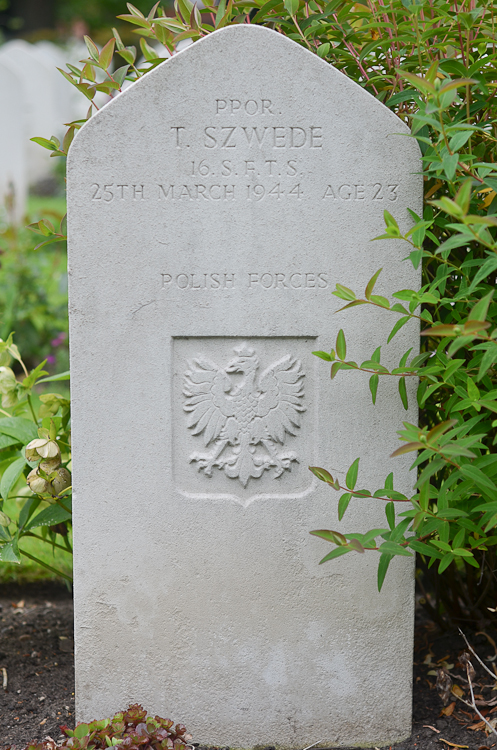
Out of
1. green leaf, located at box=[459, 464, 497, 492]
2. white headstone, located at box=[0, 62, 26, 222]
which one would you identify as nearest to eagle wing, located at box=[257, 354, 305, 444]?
green leaf, located at box=[459, 464, 497, 492]

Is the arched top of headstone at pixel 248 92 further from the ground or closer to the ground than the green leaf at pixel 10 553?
further from the ground

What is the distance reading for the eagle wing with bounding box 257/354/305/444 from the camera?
6.80 ft

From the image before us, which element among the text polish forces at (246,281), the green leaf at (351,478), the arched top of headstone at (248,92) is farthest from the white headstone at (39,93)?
the green leaf at (351,478)

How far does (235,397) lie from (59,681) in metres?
1.21

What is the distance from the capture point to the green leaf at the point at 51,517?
2318 mm

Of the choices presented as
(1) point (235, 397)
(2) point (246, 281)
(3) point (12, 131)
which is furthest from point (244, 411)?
(3) point (12, 131)

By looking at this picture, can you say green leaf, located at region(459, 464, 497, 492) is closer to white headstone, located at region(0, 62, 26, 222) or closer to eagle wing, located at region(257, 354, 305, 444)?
eagle wing, located at region(257, 354, 305, 444)

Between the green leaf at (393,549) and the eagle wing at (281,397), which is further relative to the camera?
the eagle wing at (281,397)

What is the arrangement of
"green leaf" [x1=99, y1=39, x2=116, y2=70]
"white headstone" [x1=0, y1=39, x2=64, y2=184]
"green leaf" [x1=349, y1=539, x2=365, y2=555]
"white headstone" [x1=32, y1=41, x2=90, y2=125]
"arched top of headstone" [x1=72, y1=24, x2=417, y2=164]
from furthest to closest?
"white headstone" [x1=32, y1=41, x2=90, y2=125]
"white headstone" [x1=0, y1=39, x2=64, y2=184]
"green leaf" [x1=99, y1=39, x2=116, y2=70]
"arched top of headstone" [x1=72, y1=24, x2=417, y2=164]
"green leaf" [x1=349, y1=539, x2=365, y2=555]

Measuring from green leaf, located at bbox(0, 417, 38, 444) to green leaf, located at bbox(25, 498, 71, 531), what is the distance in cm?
26

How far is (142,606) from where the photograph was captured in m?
2.11

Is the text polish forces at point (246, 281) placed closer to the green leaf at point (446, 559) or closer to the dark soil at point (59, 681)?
the green leaf at point (446, 559)

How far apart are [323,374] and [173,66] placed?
98 cm

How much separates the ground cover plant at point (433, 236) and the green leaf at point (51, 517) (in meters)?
0.92
